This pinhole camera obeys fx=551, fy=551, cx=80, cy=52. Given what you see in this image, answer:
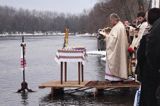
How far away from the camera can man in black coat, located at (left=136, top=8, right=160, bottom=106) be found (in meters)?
6.16

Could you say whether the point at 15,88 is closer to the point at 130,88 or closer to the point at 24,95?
the point at 24,95

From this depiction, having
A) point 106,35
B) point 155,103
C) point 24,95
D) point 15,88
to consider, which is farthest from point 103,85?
point 155,103

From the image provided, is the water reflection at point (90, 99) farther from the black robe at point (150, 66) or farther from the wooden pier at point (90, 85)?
the black robe at point (150, 66)

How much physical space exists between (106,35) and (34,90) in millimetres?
2940

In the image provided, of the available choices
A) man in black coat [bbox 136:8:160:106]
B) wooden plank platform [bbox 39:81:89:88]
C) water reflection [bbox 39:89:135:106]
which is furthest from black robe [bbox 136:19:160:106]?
wooden plank platform [bbox 39:81:89:88]

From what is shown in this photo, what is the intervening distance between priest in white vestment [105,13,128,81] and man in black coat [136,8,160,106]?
6.16 m

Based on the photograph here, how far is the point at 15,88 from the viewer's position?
15.8 m

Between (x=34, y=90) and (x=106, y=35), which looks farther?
(x=34, y=90)

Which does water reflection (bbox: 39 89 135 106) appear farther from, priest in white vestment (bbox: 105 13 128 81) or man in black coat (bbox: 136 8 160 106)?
man in black coat (bbox: 136 8 160 106)

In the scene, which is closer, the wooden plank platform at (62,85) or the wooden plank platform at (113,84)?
the wooden plank platform at (113,84)

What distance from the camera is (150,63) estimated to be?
6289 mm

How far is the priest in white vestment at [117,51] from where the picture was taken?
13.0m

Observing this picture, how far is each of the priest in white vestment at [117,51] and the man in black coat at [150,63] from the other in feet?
20.2

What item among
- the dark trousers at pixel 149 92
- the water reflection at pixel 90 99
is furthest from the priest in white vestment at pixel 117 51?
the dark trousers at pixel 149 92
